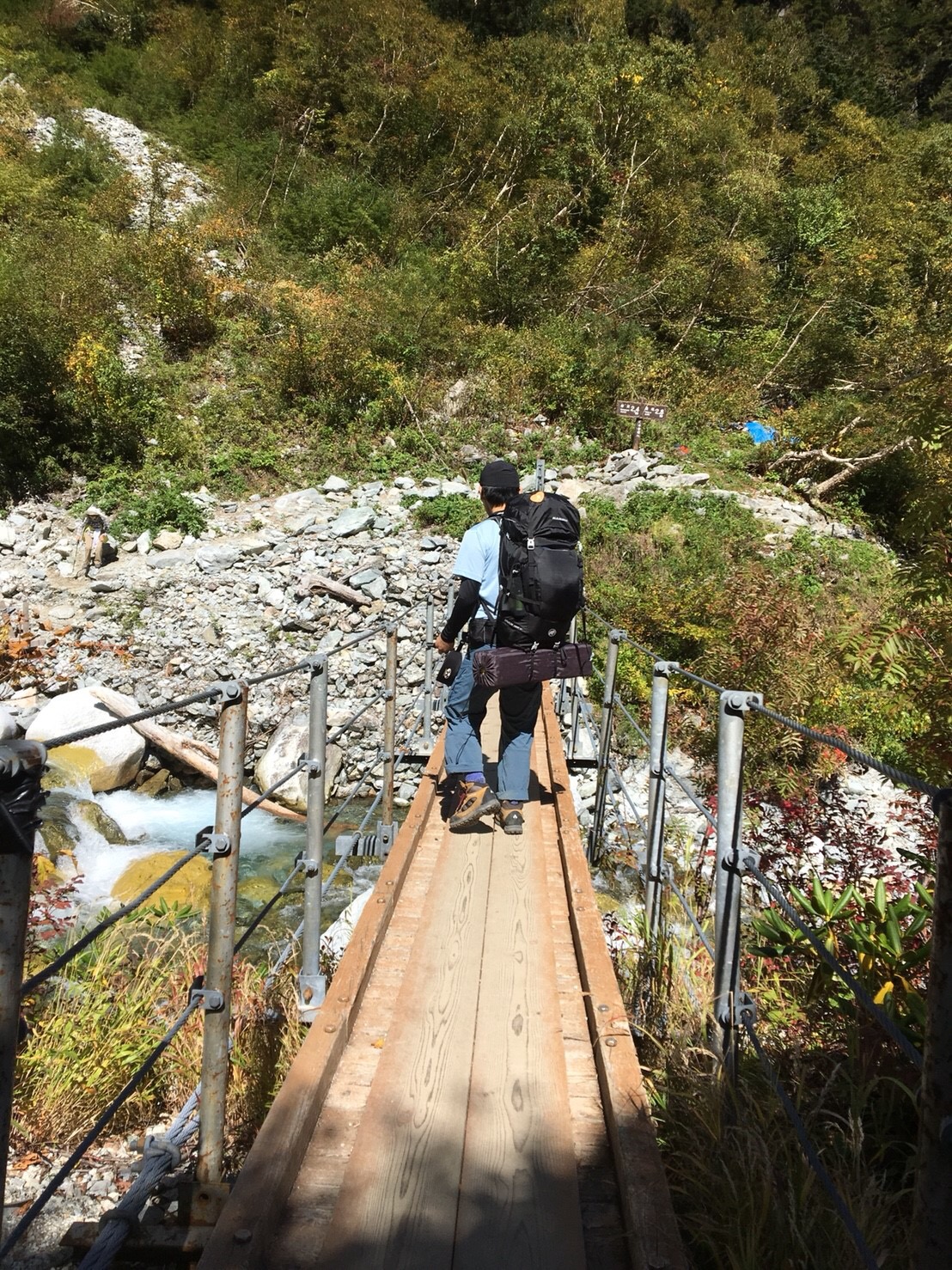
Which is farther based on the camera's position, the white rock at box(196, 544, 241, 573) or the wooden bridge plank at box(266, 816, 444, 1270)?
the white rock at box(196, 544, 241, 573)

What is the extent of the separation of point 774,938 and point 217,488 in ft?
35.5

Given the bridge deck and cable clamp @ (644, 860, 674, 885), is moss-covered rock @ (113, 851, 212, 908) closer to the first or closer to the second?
the bridge deck

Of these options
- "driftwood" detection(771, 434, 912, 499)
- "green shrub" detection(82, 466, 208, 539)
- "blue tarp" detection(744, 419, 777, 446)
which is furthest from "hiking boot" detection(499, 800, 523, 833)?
"blue tarp" detection(744, 419, 777, 446)

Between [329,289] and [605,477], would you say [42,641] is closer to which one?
[605,477]

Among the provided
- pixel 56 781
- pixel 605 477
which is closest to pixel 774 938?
pixel 56 781

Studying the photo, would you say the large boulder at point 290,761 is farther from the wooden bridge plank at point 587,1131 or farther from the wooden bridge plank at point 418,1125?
the wooden bridge plank at point 587,1131

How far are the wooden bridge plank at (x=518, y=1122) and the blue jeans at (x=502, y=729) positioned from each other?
2.98ft

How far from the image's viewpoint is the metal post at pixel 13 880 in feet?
3.22

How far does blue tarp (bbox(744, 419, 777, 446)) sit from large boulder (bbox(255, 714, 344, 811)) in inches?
385

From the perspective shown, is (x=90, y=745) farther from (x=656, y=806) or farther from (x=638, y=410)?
(x=638, y=410)

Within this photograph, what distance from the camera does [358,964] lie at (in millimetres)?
2561

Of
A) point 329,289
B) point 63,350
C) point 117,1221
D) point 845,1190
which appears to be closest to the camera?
point 117,1221

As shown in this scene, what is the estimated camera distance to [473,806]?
395cm

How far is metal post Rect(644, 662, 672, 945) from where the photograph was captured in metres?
3.07
